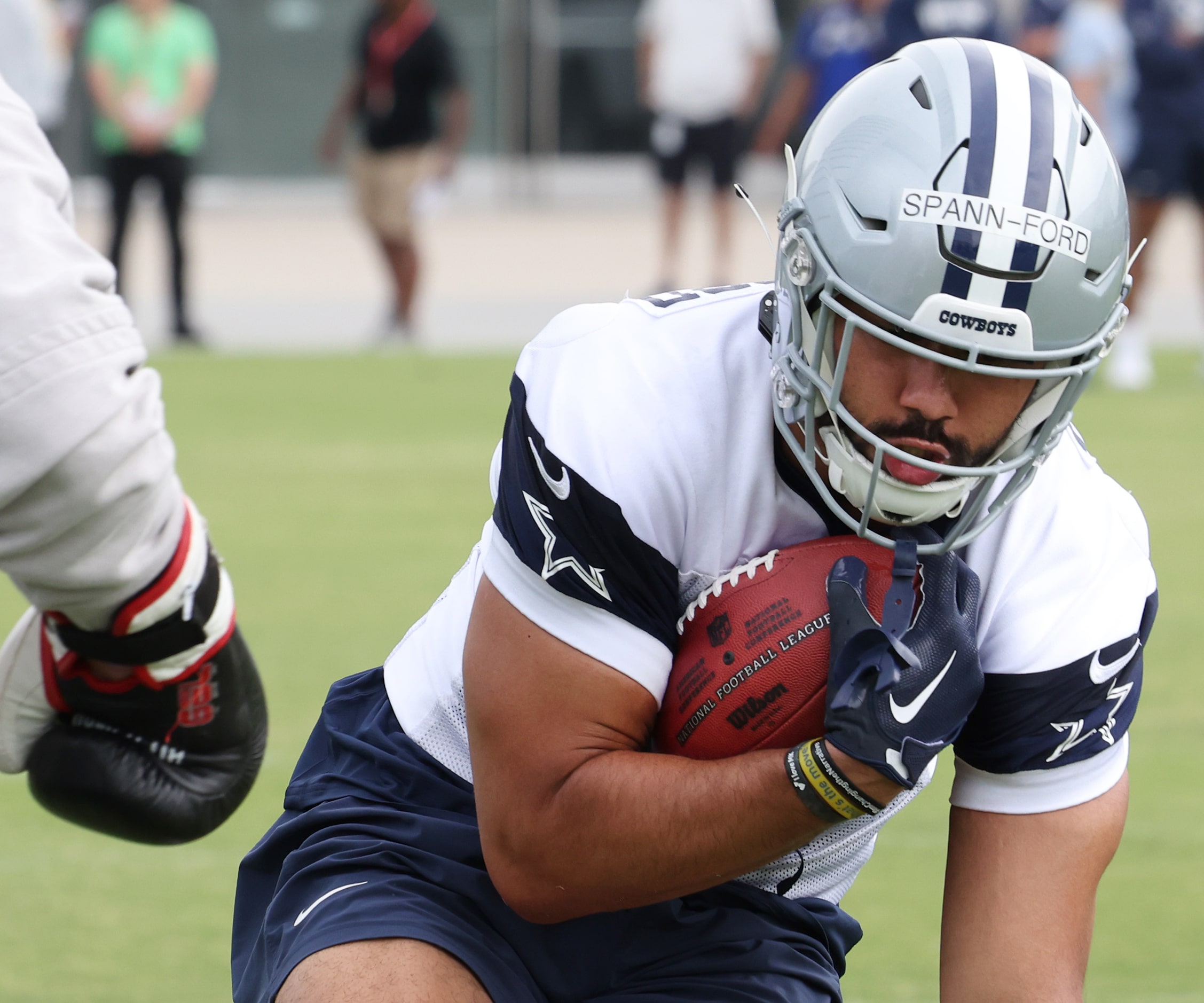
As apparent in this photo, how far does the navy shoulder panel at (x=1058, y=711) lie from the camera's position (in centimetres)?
233

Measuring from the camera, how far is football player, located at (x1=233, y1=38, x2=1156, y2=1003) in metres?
2.16

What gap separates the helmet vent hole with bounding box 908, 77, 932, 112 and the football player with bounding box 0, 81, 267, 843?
95 cm

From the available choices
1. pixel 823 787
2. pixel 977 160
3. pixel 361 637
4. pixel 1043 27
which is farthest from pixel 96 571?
pixel 1043 27

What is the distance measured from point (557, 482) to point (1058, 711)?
0.68 m

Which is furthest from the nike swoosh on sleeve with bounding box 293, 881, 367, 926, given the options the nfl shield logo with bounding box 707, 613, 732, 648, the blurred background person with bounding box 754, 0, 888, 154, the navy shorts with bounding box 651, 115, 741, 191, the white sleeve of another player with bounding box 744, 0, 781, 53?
the white sleeve of another player with bounding box 744, 0, 781, 53

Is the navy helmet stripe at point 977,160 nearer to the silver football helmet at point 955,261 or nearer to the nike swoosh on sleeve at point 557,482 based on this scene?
the silver football helmet at point 955,261

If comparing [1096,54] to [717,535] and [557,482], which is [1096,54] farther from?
[557,482]

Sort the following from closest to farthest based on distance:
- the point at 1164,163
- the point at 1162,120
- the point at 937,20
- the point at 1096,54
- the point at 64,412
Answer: the point at 64,412 < the point at 1164,163 < the point at 1162,120 < the point at 1096,54 < the point at 937,20

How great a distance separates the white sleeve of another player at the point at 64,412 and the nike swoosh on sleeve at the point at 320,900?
0.63 metres

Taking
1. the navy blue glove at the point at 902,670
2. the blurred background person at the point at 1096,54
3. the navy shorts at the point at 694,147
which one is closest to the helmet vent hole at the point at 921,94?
the navy blue glove at the point at 902,670

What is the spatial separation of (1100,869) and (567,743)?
0.72 m

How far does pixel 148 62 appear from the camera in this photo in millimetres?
10711

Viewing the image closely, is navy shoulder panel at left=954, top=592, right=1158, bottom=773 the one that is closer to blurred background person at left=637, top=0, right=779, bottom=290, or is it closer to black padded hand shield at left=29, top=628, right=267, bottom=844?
black padded hand shield at left=29, top=628, right=267, bottom=844

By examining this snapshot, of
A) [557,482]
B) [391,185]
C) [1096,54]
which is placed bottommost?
[391,185]
